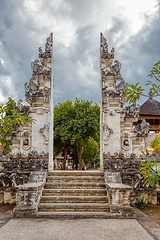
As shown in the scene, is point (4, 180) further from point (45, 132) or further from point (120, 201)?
point (120, 201)

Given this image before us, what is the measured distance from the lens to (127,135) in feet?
27.9

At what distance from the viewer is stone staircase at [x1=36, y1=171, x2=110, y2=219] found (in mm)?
5859

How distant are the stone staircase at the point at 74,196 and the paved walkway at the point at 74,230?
38 cm

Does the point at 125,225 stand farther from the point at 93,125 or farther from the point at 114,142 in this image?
the point at 93,125

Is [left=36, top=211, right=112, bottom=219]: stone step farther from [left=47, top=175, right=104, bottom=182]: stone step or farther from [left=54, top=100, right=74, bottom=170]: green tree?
[left=54, top=100, right=74, bottom=170]: green tree

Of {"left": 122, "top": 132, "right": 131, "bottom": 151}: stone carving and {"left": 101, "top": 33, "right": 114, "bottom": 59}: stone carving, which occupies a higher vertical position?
{"left": 101, "top": 33, "right": 114, "bottom": 59}: stone carving

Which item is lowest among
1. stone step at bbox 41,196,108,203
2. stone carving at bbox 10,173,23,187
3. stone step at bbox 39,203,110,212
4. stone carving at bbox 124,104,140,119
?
stone step at bbox 39,203,110,212

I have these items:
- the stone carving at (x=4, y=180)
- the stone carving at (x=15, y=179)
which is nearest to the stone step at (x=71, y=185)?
the stone carving at (x=15, y=179)

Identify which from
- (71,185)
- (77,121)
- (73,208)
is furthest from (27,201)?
(77,121)

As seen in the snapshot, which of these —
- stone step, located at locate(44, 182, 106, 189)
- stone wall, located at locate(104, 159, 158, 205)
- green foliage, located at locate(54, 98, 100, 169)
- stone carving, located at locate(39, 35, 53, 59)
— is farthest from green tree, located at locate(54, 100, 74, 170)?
stone step, located at locate(44, 182, 106, 189)

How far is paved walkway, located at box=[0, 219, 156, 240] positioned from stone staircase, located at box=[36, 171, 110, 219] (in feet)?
1.26

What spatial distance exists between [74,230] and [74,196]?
6.25 feet

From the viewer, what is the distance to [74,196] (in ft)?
21.7

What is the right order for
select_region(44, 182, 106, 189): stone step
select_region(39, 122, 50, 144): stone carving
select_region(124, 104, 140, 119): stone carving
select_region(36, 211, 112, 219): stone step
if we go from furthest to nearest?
select_region(124, 104, 140, 119): stone carving < select_region(39, 122, 50, 144): stone carving < select_region(44, 182, 106, 189): stone step < select_region(36, 211, 112, 219): stone step
